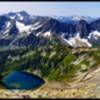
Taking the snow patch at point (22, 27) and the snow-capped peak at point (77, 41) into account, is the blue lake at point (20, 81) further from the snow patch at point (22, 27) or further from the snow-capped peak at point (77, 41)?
the snow-capped peak at point (77, 41)

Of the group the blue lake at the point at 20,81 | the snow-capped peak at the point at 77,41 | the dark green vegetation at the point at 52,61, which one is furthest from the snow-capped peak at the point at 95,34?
the blue lake at the point at 20,81

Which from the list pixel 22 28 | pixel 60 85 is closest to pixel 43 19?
pixel 22 28

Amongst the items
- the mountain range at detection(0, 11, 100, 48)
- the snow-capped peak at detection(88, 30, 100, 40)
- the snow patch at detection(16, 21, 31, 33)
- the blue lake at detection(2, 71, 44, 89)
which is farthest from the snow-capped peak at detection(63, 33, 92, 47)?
the blue lake at detection(2, 71, 44, 89)

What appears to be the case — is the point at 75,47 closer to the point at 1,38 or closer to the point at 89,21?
the point at 89,21

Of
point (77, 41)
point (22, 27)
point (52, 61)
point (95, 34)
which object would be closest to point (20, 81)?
point (22, 27)

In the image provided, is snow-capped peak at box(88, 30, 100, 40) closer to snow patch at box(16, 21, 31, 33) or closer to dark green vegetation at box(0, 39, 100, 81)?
dark green vegetation at box(0, 39, 100, 81)
